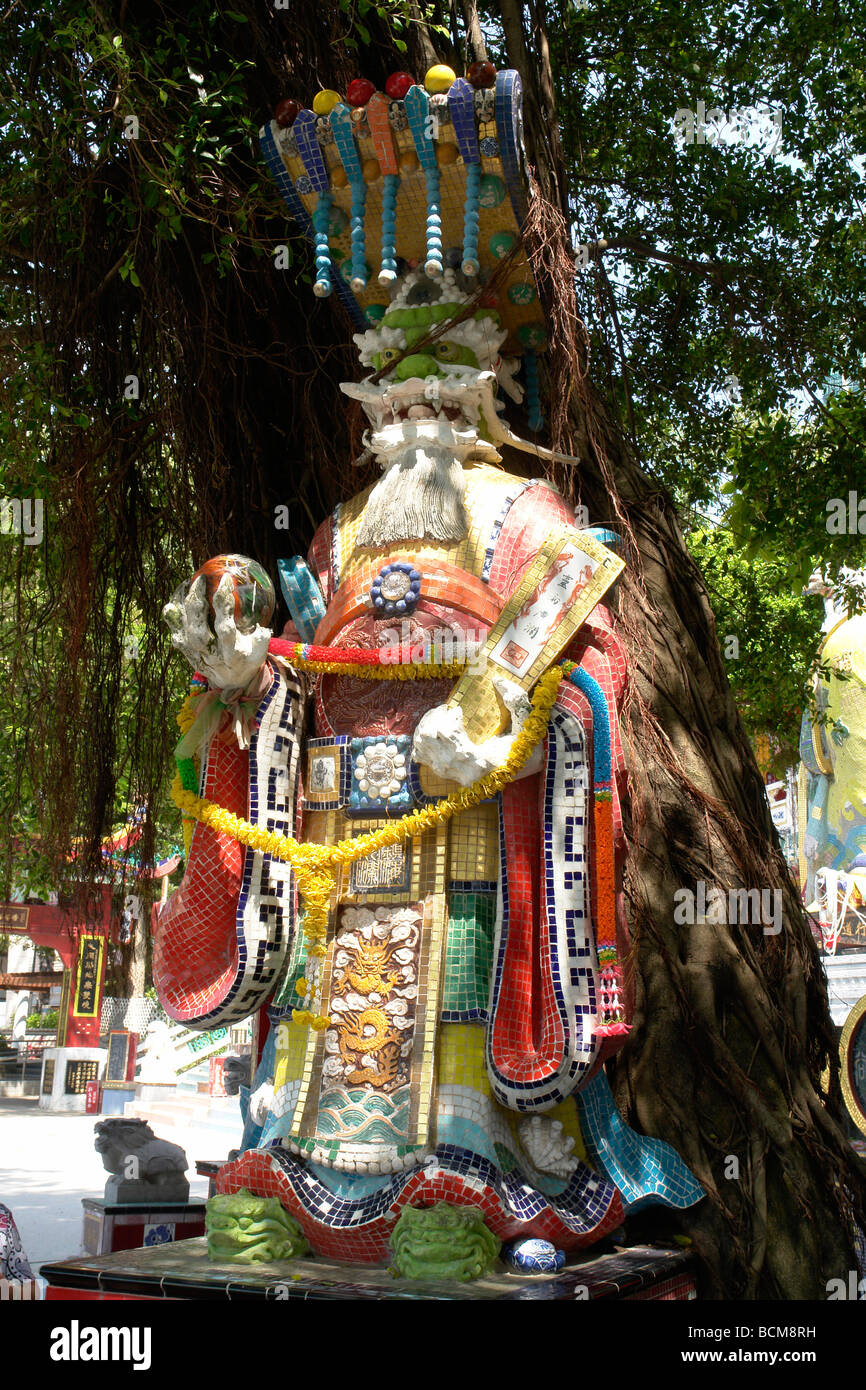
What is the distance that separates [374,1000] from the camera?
3.33 metres

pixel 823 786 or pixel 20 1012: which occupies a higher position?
pixel 823 786

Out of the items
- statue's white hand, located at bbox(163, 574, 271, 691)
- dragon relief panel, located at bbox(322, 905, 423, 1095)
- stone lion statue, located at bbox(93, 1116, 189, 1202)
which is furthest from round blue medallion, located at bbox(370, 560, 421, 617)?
stone lion statue, located at bbox(93, 1116, 189, 1202)

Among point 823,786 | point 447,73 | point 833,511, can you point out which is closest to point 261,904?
point 447,73

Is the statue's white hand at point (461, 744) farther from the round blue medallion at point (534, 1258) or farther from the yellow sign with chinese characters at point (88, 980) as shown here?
the yellow sign with chinese characters at point (88, 980)

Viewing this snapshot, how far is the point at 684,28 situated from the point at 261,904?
174 inches

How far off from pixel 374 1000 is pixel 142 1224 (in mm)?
2375

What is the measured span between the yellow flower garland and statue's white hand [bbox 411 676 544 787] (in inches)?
1.0

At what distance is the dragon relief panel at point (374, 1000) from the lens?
3.28 metres

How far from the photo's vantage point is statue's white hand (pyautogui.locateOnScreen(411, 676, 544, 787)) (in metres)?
3.23

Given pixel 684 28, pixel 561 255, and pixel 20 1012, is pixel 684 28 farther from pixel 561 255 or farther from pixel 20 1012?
pixel 20 1012

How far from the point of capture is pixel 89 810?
486 cm

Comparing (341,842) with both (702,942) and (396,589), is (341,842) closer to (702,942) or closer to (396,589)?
(396,589)

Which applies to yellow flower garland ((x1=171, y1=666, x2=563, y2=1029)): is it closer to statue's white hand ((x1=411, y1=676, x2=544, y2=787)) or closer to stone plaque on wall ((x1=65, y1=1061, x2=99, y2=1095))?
statue's white hand ((x1=411, y1=676, x2=544, y2=787))
